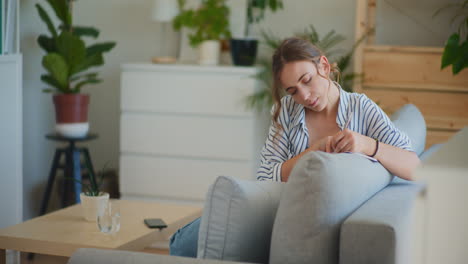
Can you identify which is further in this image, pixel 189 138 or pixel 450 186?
pixel 189 138

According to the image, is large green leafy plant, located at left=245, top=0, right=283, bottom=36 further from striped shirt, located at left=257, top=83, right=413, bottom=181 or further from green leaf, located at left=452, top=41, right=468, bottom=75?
A: striped shirt, located at left=257, top=83, right=413, bottom=181

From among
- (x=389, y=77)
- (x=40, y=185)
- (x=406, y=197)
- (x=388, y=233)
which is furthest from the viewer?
(x=40, y=185)

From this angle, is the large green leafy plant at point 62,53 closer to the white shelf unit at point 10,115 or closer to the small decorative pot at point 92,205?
the white shelf unit at point 10,115

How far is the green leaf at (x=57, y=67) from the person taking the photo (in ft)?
12.9

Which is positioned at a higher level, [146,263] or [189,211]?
[146,263]

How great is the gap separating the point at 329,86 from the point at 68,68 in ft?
7.27

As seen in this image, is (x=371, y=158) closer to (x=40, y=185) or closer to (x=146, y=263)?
(x=146, y=263)

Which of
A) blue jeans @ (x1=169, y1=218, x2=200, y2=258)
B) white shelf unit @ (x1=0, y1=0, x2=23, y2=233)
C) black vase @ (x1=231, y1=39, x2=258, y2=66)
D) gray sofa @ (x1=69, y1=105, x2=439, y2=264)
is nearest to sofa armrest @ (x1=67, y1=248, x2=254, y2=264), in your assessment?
gray sofa @ (x1=69, y1=105, x2=439, y2=264)

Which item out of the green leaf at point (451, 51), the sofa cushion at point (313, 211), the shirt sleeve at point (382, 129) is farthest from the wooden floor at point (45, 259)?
the sofa cushion at point (313, 211)

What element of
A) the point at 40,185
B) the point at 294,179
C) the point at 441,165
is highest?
the point at 441,165

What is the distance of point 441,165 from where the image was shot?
1.12m

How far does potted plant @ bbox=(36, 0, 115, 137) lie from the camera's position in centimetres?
400

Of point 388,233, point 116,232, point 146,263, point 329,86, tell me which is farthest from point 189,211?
point 388,233

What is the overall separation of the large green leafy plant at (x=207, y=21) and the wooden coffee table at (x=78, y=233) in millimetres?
1612
